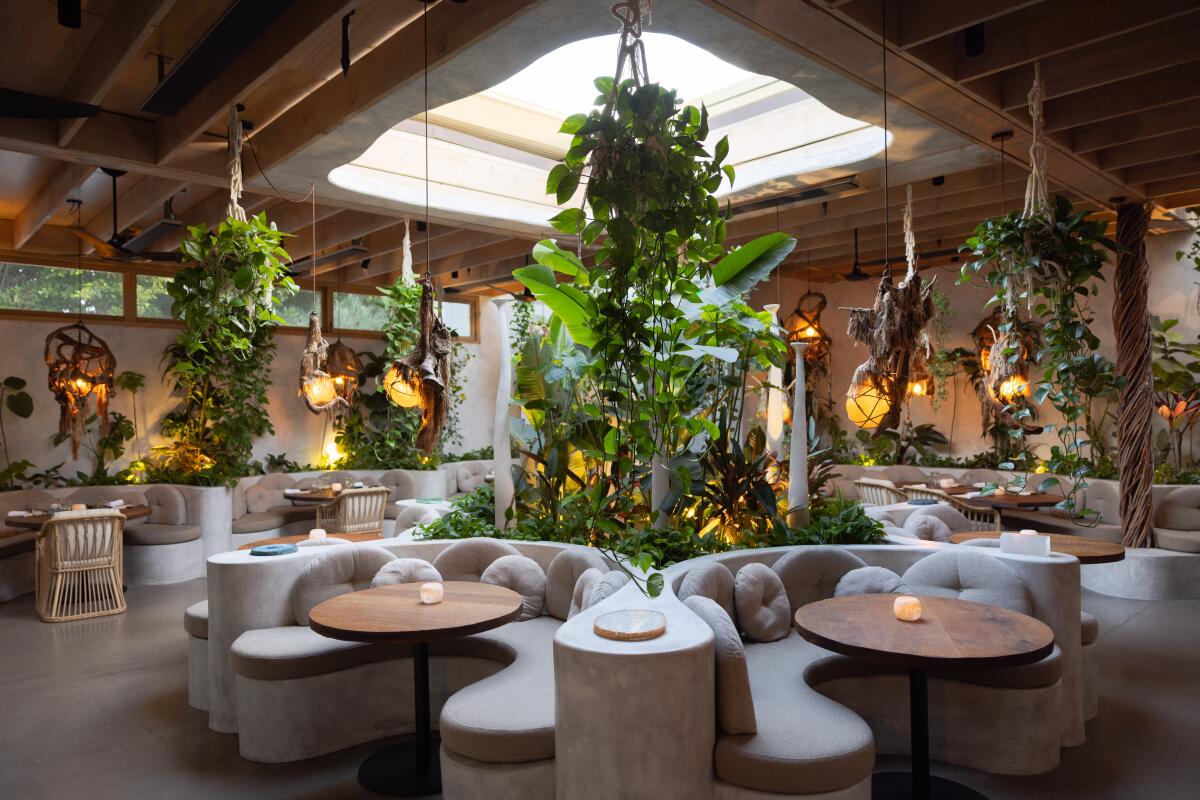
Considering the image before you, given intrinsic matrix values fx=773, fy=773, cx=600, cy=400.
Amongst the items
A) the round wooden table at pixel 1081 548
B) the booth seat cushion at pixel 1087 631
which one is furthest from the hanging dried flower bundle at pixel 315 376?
the booth seat cushion at pixel 1087 631

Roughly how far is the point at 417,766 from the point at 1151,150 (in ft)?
21.7

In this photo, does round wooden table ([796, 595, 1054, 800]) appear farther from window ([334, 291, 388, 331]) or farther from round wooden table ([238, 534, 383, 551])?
window ([334, 291, 388, 331])

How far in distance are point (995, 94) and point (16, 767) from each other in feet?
21.6

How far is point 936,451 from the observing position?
1175cm

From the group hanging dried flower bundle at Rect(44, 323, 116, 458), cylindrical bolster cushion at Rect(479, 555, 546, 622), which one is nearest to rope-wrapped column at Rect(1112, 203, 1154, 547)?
cylindrical bolster cushion at Rect(479, 555, 546, 622)

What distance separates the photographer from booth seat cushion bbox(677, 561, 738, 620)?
3.65 metres

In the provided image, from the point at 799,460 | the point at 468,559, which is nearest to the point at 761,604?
the point at 799,460

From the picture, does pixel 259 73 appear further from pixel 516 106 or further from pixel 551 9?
pixel 516 106

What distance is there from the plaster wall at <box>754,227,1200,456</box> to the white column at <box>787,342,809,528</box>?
19.8 ft

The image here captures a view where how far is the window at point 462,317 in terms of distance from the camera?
13.2 m

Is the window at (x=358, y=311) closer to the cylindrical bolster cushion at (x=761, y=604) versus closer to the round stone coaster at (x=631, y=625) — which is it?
the cylindrical bolster cushion at (x=761, y=604)

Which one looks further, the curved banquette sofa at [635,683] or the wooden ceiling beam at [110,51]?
the wooden ceiling beam at [110,51]

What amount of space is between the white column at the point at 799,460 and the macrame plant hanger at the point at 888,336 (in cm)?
44

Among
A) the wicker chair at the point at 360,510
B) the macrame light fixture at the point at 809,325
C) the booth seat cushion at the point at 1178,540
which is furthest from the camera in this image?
the macrame light fixture at the point at 809,325
